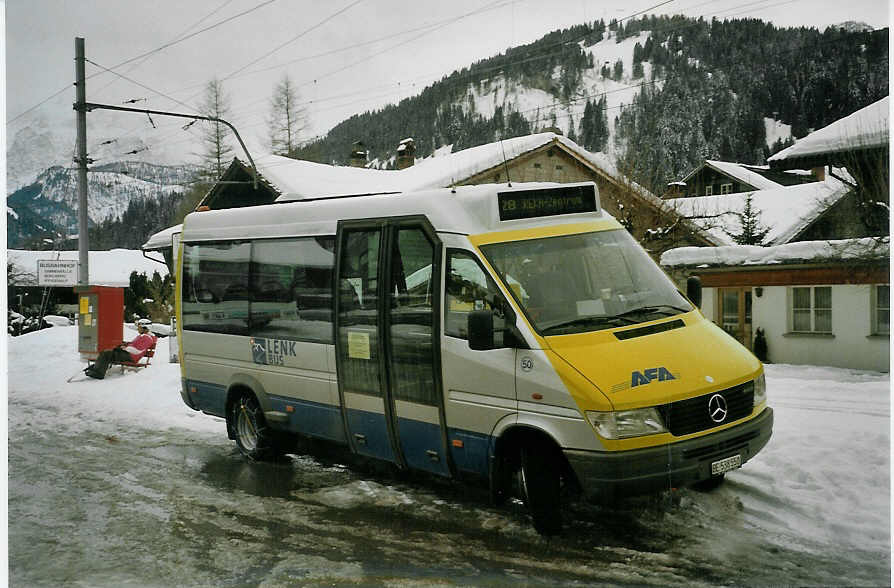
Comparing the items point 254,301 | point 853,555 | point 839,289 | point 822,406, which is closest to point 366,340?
point 254,301

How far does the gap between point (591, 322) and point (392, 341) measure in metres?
1.57

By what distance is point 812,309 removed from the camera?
12.9 m

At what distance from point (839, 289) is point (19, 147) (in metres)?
10.6

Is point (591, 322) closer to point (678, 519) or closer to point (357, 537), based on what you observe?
point (678, 519)

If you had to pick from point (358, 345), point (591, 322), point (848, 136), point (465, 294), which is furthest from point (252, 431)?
point (848, 136)

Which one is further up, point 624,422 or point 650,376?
point 650,376

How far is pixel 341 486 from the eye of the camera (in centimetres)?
695

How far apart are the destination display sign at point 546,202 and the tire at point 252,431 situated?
11.0 feet

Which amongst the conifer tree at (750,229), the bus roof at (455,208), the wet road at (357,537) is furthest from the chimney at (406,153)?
the wet road at (357,537)

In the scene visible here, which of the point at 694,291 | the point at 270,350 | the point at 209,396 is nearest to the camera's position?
the point at 694,291

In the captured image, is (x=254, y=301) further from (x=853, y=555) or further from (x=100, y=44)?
(x=853, y=555)

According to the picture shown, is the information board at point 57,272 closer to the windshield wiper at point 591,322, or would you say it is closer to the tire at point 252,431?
the tire at point 252,431

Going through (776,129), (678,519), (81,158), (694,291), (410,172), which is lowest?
(678,519)

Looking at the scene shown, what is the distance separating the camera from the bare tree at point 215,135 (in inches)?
453
